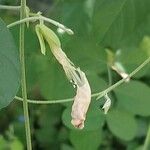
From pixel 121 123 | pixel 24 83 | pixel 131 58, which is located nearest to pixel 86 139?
pixel 121 123

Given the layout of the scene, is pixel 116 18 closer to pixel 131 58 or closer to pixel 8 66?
pixel 131 58

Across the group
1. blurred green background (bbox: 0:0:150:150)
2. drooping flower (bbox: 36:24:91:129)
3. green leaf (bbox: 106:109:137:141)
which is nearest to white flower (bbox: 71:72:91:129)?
drooping flower (bbox: 36:24:91:129)

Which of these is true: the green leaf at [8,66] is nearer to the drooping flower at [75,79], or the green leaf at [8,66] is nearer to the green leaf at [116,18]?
the drooping flower at [75,79]

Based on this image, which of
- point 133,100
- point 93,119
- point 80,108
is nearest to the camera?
point 80,108

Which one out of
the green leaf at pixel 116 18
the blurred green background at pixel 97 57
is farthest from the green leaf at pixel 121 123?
the green leaf at pixel 116 18

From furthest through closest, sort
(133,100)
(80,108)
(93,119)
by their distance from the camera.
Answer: (133,100) → (93,119) → (80,108)

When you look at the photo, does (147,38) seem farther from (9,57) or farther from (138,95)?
(9,57)
